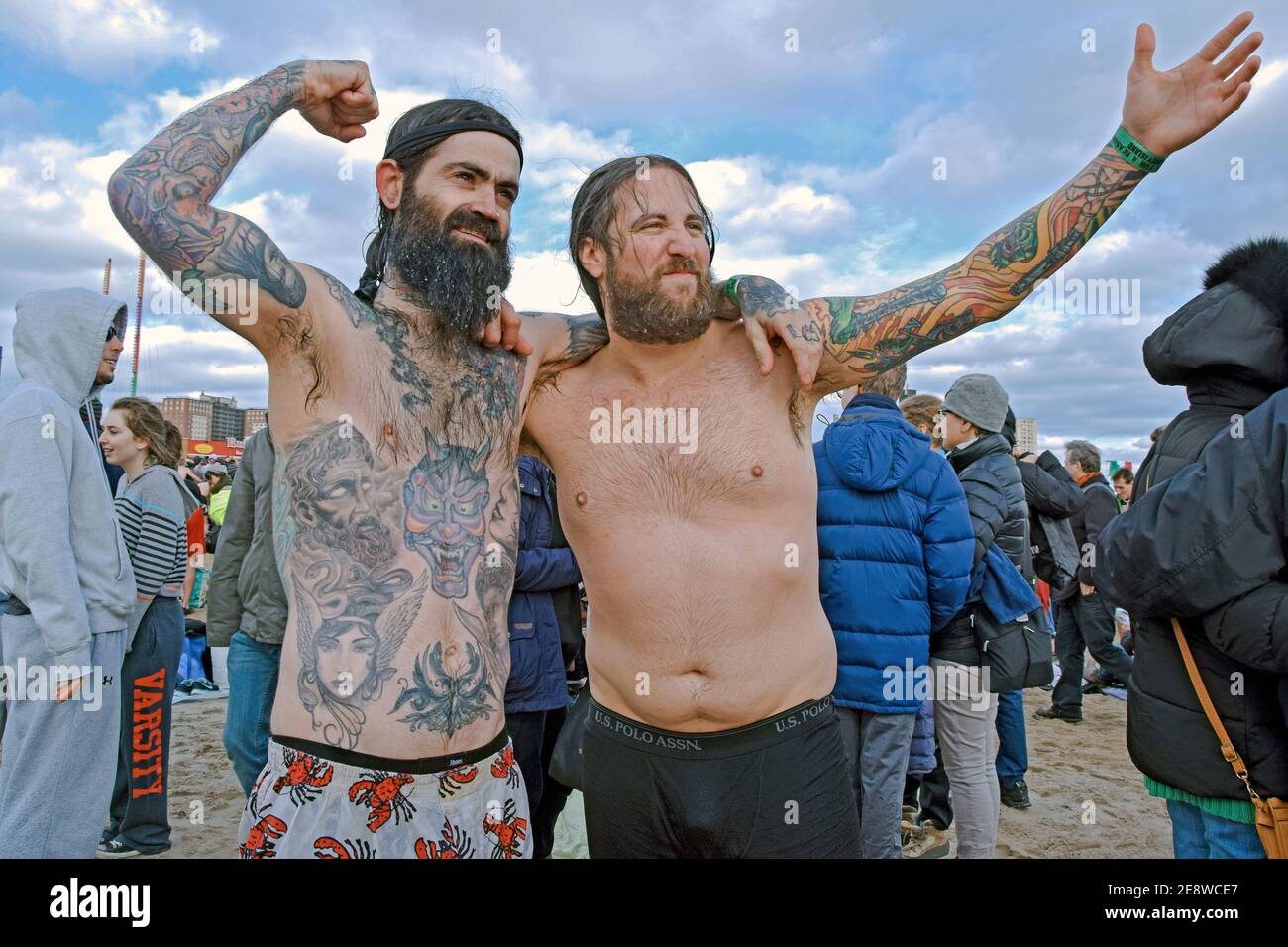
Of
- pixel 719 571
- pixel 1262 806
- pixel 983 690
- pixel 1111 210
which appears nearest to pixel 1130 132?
pixel 1111 210

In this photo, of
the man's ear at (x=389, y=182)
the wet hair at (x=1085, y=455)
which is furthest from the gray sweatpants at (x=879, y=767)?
the wet hair at (x=1085, y=455)

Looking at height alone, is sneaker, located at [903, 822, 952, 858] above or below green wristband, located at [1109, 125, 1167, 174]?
below

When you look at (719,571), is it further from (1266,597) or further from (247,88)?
(247,88)

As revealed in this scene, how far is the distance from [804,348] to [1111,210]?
901 mm

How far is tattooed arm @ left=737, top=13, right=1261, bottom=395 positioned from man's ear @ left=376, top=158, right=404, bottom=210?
1083mm

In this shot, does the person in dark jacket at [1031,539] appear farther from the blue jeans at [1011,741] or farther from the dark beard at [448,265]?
A: the dark beard at [448,265]

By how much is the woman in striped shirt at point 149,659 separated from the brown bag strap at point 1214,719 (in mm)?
4654

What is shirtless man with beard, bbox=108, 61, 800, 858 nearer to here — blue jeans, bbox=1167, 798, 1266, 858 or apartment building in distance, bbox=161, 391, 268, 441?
blue jeans, bbox=1167, 798, 1266, 858

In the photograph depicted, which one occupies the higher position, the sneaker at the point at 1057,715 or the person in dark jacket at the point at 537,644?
the person in dark jacket at the point at 537,644

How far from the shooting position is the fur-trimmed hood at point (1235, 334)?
7.54 ft

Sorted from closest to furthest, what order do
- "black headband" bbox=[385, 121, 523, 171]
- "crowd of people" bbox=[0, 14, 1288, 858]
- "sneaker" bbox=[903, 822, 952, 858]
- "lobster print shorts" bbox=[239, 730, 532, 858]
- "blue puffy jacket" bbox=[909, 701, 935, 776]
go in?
"lobster print shorts" bbox=[239, 730, 532, 858], "crowd of people" bbox=[0, 14, 1288, 858], "black headband" bbox=[385, 121, 523, 171], "blue puffy jacket" bbox=[909, 701, 935, 776], "sneaker" bbox=[903, 822, 952, 858]

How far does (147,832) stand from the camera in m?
4.25

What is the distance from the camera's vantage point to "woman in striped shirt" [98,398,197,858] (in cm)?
418

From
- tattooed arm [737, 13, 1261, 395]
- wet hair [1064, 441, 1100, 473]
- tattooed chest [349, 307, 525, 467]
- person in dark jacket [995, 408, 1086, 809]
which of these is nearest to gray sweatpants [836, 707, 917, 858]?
person in dark jacket [995, 408, 1086, 809]
